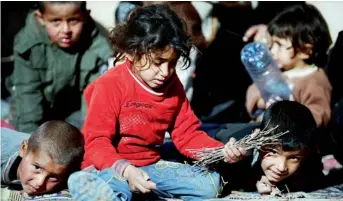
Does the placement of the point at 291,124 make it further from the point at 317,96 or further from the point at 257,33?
the point at 257,33

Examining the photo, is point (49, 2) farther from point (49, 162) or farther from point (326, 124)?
point (326, 124)

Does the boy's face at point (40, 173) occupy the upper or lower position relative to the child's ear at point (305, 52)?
lower

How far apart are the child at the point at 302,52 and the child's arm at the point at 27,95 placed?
1.36m

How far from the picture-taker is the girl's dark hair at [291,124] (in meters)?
2.94

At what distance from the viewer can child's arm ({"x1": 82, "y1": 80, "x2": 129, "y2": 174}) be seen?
111 inches

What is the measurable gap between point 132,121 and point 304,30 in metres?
1.41

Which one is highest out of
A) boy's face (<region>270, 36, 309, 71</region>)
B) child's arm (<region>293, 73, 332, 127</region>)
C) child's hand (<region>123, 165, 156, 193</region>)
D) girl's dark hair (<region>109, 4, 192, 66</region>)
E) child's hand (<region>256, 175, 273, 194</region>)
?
girl's dark hair (<region>109, 4, 192, 66</region>)

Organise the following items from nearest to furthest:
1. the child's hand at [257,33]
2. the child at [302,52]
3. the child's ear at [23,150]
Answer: the child's ear at [23,150], the child at [302,52], the child's hand at [257,33]

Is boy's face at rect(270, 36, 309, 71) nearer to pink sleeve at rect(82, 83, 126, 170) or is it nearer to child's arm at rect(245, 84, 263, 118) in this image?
child's arm at rect(245, 84, 263, 118)

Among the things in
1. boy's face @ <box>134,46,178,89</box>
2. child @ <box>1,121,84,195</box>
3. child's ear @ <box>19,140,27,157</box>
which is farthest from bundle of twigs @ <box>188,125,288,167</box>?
child's ear @ <box>19,140,27,157</box>

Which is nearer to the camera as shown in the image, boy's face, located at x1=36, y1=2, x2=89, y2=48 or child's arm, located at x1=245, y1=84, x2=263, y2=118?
boy's face, located at x1=36, y1=2, x2=89, y2=48

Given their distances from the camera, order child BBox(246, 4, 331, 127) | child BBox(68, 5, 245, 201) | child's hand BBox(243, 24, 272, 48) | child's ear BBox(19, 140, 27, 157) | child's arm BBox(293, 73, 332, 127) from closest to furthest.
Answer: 1. child BBox(68, 5, 245, 201)
2. child's ear BBox(19, 140, 27, 157)
3. child's arm BBox(293, 73, 332, 127)
4. child BBox(246, 4, 331, 127)
5. child's hand BBox(243, 24, 272, 48)

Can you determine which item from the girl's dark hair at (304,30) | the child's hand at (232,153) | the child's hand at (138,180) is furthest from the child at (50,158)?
the girl's dark hair at (304,30)

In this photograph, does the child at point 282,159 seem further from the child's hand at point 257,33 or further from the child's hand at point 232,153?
the child's hand at point 257,33
